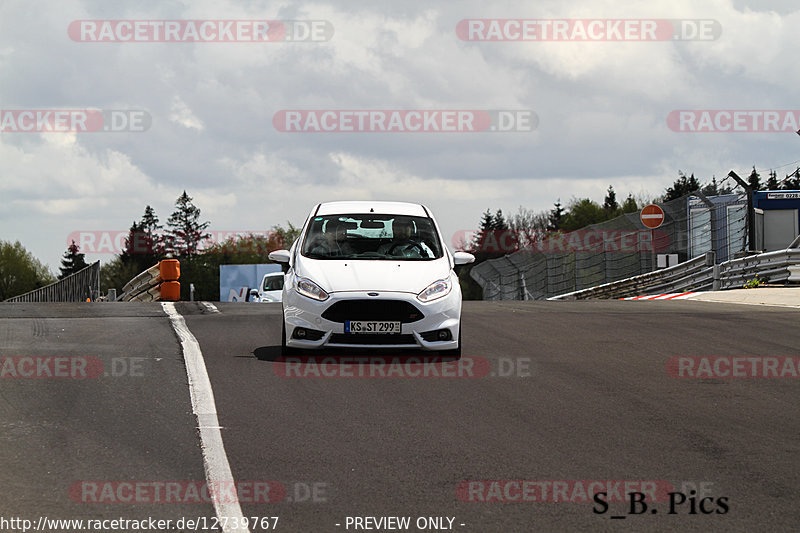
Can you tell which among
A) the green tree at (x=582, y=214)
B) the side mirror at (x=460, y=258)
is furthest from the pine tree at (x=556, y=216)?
the side mirror at (x=460, y=258)

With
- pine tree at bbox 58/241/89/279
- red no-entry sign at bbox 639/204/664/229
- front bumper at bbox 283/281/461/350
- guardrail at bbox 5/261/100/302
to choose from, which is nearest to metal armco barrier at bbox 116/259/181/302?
guardrail at bbox 5/261/100/302

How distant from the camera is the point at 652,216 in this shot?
33.2 metres

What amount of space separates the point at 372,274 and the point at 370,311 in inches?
20.4

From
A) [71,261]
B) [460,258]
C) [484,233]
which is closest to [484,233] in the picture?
[484,233]

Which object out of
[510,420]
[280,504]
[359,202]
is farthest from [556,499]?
[359,202]

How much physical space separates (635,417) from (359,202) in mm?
5392

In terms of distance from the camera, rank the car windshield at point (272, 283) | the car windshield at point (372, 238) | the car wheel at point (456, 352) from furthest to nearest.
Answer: the car windshield at point (272, 283)
the car windshield at point (372, 238)
the car wheel at point (456, 352)

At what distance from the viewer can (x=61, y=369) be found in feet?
29.7

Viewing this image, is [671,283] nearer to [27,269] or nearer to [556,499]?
[556,499]

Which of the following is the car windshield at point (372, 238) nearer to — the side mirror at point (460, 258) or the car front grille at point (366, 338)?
the side mirror at point (460, 258)

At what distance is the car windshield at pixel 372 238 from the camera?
35.1ft

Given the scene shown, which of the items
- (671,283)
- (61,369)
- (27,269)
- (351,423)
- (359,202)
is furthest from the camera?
(27,269)

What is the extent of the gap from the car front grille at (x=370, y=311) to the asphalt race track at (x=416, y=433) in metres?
0.48

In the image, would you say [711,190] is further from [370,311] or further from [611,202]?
[611,202]
